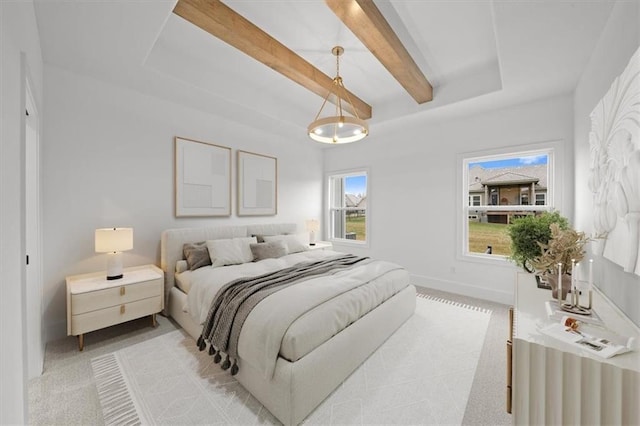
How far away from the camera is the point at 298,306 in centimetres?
183

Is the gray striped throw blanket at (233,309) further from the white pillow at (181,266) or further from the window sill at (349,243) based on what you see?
the window sill at (349,243)

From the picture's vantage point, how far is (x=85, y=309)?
2281 mm

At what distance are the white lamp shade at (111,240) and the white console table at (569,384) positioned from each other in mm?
3281

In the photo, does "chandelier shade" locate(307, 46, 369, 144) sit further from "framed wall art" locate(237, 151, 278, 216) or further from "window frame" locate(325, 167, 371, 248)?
"window frame" locate(325, 167, 371, 248)

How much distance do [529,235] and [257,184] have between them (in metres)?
3.78

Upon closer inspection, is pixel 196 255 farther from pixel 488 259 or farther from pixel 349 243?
pixel 488 259

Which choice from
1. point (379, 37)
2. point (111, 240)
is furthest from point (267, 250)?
point (379, 37)

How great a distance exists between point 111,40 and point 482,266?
5.06 meters

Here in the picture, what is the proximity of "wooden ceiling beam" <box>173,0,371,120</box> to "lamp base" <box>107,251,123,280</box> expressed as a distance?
2.37 metres

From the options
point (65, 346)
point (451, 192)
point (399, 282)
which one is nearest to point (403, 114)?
point (451, 192)

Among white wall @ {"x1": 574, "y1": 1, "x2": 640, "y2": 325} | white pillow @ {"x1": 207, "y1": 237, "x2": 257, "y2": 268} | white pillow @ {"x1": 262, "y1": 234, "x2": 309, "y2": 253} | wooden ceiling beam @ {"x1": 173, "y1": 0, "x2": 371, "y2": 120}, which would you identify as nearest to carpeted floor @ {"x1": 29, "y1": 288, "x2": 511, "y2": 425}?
white pillow @ {"x1": 207, "y1": 237, "x2": 257, "y2": 268}

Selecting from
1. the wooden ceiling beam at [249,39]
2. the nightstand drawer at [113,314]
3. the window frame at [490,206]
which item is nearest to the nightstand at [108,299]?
the nightstand drawer at [113,314]

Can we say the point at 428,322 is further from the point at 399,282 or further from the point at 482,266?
the point at 482,266

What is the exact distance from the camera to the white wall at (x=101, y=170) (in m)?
2.55
